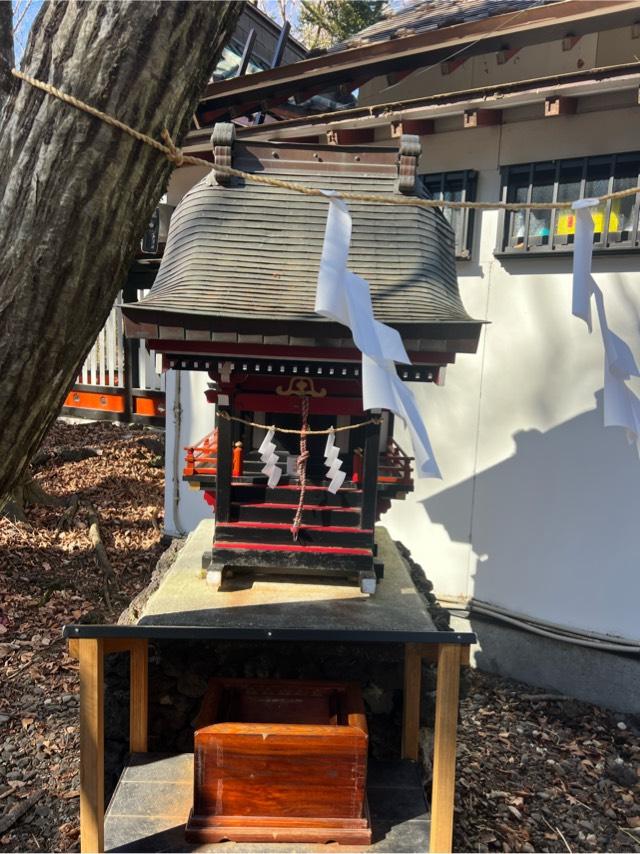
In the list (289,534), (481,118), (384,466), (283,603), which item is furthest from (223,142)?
(481,118)

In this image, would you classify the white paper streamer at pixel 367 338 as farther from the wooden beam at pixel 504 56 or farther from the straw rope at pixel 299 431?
the wooden beam at pixel 504 56

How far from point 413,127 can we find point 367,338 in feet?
14.3

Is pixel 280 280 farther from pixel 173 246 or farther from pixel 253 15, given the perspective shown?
pixel 253 15

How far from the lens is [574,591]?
17.9 ft

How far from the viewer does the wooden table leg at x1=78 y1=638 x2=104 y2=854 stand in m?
2.77

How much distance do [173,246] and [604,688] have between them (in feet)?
16.9

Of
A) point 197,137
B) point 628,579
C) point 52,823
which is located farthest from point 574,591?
point 197,137

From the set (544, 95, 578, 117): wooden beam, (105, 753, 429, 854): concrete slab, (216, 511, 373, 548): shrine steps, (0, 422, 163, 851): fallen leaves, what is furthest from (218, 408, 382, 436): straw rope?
(544, 95, 578, 117): wooden beam

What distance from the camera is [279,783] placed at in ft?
9.61

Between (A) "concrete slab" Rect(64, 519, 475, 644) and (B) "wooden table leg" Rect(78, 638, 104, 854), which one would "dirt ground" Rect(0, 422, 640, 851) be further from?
(A) "concrete slab" Rect(64, 519, 475, 644)

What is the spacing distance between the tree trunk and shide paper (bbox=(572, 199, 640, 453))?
148 centimetres

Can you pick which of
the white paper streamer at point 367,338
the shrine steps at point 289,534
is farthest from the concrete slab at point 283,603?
the white paper streamer at point 367,338

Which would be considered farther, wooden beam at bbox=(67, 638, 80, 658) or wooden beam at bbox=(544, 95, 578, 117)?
wooden beam at bbox=(544, 95, 578, 117)

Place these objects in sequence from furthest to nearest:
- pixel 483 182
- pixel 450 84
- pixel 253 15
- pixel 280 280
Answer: pixel 253 15 → pixel 450 84 → pixel 483 182 → pixel 280 280
